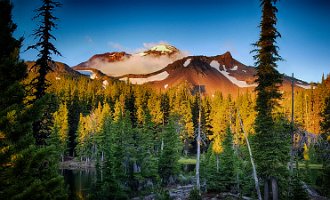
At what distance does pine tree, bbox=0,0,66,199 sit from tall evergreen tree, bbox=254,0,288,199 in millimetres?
16857

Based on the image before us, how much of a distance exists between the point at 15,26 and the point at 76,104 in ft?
266

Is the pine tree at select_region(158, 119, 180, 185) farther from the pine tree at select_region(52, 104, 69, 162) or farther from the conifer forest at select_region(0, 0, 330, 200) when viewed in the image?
the pine tree at select_region(52, 104, 69, 162)

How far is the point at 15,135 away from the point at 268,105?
1934 centimetres

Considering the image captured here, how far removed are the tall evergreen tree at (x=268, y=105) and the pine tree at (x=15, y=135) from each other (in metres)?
16.9

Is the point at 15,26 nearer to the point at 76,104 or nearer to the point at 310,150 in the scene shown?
the point at 310,150

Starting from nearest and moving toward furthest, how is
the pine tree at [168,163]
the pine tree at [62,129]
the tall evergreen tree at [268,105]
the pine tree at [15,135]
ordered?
1. the pine tree at [15,135]
2. the tall evergreen tree at [268,105]
3. the pine tree at [168,163]
4. the pine tree at [62,129]

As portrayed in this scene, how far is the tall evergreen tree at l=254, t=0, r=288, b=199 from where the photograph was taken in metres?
21.8

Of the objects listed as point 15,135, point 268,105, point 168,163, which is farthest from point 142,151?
point 15,135

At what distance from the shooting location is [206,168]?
35.5 meters

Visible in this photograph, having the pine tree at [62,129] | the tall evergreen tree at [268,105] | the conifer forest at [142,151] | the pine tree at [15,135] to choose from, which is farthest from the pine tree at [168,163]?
the pine tree at [62,129]

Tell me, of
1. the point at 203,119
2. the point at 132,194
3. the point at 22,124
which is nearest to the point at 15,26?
the point at 22,124

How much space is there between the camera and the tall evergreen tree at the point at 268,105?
21.8 metres

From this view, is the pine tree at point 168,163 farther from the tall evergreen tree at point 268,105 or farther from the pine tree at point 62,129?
the pine tree at point 62,129

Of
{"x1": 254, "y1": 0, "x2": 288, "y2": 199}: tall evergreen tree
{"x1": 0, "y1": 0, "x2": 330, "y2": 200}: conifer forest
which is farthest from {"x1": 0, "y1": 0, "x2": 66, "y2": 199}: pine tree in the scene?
{"x1": 254, "y1": 0, "x2": 288, "y2": 199}: tall evergreen tree
